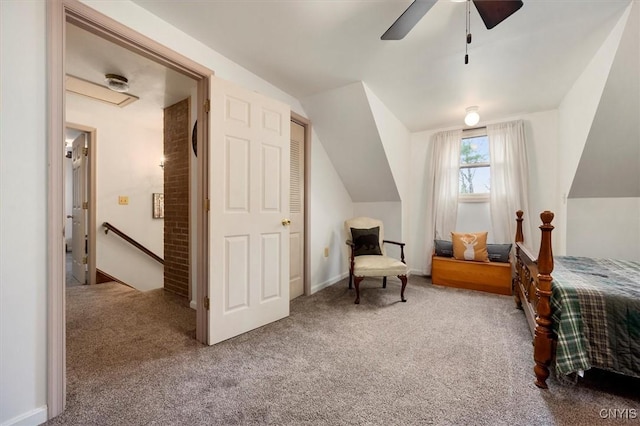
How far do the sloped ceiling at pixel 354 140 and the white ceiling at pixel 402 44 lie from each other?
0.57 feet

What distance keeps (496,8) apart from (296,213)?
2469 mm

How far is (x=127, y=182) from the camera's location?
402cm

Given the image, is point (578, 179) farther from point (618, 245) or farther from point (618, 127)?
point (618, 245)

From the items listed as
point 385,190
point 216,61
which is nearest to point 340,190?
point 385,190

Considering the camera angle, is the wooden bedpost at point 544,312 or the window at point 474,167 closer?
the wooden bedpost at point 544,312

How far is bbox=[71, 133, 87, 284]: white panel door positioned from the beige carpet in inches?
56.4

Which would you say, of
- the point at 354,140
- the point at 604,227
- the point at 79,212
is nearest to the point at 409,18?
the point at 354,140

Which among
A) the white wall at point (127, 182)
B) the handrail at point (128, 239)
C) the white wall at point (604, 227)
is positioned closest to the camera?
the white wall at point (604, 227)

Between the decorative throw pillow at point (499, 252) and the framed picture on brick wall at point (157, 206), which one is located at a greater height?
the framed picture on brick wall at point (157, 206)

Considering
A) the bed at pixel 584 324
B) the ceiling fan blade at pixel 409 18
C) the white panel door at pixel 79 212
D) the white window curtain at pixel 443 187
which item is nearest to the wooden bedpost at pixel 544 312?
the bed at pixel 584 324

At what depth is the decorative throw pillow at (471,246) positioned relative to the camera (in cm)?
354

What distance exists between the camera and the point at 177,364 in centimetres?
182

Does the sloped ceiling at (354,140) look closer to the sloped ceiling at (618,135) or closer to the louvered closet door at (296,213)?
the louvered closet door at (296,213)

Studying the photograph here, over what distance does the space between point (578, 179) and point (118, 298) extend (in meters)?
5.40
